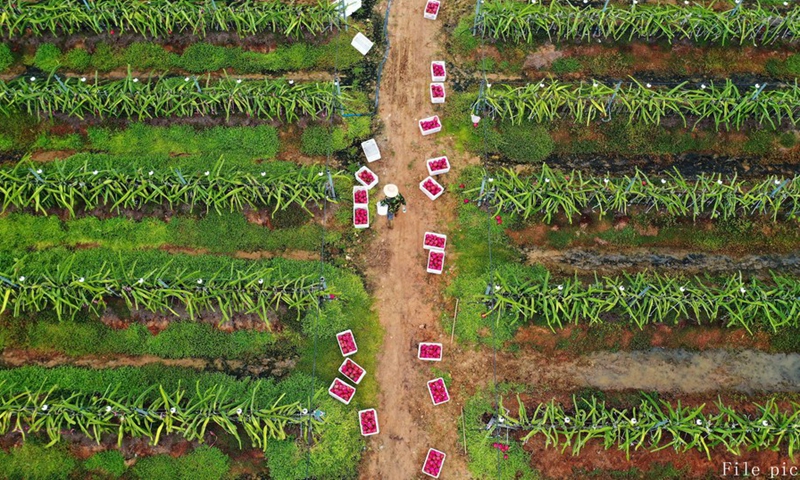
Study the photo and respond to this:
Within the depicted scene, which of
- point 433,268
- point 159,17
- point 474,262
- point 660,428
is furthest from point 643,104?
point 159,17

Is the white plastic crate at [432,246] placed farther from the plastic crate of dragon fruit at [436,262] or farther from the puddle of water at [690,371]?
the puddle of water at [690,371]

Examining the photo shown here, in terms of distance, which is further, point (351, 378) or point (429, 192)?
point (429, 192)

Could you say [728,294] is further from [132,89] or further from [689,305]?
[132,89]

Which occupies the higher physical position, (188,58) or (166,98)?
(188,58)

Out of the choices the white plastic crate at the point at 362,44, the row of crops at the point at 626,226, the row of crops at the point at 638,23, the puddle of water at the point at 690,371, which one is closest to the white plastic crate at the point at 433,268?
the row of crops at the point at 626,226

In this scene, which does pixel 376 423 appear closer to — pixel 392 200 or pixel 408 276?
pixel 408 276

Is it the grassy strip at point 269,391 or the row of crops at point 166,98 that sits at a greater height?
the row of crops at point 166,98
